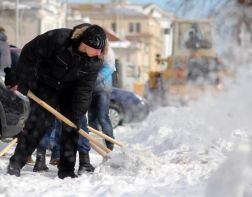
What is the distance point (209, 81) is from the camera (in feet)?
73.3

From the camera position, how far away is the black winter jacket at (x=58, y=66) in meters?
6.39

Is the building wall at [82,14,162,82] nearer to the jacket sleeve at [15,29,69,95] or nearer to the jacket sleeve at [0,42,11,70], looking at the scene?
→ the jacket sleeve at [0,42,11,70]

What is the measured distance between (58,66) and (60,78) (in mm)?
128

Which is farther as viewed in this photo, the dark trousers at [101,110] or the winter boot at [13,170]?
the dark trousers at [101,110]

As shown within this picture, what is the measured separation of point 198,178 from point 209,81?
52.8 ft

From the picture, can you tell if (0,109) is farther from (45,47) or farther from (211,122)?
(211,122)

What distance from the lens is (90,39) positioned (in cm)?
630

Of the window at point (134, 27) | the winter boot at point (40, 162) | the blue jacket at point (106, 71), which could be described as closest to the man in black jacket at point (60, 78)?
the winter boot at point (40, 162)

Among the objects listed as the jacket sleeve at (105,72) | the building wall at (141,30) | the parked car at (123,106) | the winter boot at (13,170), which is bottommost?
the building wall at (141,30)

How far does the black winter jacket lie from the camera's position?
21.0 feet

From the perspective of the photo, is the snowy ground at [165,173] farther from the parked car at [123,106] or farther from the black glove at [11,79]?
the parked car at [123,106]

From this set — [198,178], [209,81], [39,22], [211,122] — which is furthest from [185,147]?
[39,22]

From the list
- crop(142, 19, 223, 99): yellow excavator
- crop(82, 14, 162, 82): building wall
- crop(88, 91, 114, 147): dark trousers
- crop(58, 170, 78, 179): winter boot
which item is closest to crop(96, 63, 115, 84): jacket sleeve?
crop(88, 91, 114, 147): dark trousers

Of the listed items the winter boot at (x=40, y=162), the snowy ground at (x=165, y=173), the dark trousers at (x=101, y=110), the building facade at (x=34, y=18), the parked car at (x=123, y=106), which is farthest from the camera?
the building facade at (x=34, y=18)
